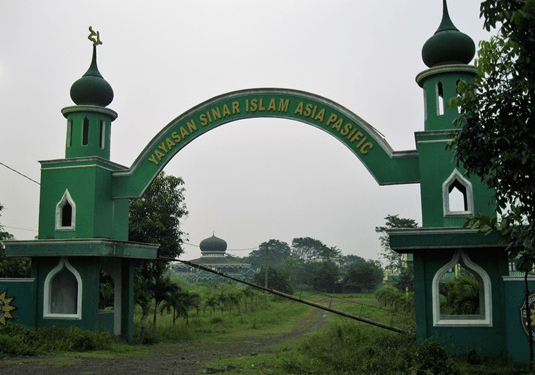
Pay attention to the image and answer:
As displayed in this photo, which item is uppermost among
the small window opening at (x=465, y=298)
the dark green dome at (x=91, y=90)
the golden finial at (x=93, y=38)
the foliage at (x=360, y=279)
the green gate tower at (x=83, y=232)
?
the golden finial at (x=93, y=38)

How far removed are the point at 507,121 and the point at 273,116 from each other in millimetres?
6945

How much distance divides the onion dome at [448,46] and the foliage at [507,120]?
17.2 ft

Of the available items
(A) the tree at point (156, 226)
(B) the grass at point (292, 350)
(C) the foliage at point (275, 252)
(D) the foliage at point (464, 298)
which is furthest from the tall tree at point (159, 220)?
(C) the foliage at point (275, 252)

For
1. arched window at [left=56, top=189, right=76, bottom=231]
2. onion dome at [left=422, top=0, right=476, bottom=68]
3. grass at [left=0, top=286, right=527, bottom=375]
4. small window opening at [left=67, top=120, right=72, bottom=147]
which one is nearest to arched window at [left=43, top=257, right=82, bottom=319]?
arched window at [left=56, top=189, right=76, bottom=231]

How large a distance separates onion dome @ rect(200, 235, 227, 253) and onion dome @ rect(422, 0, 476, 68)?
4057 centimetres

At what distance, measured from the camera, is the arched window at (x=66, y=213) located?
13.9m

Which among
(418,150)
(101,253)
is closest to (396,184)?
(418,150)

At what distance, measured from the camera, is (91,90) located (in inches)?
575

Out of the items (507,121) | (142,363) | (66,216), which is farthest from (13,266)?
(507,121)

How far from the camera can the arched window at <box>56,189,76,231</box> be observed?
45.8 ft

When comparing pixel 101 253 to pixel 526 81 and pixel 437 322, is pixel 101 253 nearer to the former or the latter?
pixel 437 322

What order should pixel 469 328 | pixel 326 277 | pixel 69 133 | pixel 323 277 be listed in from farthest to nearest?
pixel 323 277 → pixel 326 277 → pixel 69 133 → pixel 469 328

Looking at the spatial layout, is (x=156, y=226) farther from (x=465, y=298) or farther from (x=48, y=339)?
(x=465, y=298)

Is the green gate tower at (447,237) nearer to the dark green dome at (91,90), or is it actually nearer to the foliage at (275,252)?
the dark green dome at (91,90)
